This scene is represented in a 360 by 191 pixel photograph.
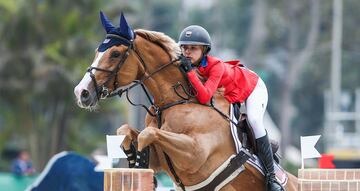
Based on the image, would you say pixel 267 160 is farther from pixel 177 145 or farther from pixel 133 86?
pixel 133 86

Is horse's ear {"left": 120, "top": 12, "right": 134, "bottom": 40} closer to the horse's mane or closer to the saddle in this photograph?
the horse's mane

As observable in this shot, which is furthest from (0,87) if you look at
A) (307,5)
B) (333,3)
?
(333,3)

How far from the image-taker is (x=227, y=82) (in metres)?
9.72

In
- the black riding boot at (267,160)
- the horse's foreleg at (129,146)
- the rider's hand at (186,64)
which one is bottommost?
the black riding boot at (267,160)

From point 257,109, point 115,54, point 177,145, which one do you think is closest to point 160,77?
point 115,54

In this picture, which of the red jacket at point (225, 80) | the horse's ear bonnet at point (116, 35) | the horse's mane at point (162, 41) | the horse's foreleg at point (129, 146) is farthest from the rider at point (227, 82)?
the horse's foreleg at point (129, 146)

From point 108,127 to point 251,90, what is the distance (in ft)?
180

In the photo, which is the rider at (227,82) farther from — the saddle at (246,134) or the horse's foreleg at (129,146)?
the horse's foreleg at (129,146)

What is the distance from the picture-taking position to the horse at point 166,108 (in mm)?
8977

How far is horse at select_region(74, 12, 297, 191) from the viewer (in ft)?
29.5

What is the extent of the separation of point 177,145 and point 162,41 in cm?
120

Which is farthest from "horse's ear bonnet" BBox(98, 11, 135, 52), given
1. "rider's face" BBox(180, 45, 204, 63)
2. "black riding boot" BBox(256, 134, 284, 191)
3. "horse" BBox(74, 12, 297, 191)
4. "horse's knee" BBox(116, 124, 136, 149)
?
"black riding boot" BBox(256, 134, 284, 191)

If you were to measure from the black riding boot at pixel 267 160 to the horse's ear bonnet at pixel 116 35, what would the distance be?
1.84 metres

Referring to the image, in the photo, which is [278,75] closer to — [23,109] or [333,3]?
[333,3]
